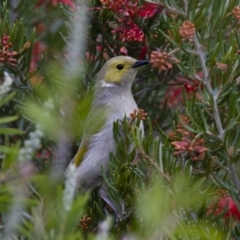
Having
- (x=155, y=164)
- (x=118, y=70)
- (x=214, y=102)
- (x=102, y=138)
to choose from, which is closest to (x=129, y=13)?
(x=214, y=102)

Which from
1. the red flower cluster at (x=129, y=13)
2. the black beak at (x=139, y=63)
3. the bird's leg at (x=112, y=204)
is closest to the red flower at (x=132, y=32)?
the red flower cluster at (x=129, y=13)

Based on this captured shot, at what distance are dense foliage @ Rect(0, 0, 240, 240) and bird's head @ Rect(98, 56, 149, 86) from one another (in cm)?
6

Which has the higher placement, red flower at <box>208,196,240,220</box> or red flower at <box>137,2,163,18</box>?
red flower at <box>137,2,163,18</box>

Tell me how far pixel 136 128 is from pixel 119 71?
6.38 feet

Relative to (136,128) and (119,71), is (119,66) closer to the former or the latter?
(119,71)

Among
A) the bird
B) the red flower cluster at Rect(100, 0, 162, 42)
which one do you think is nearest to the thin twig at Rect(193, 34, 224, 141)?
the red flower cluster at Rect(100, 0, 162, 42)

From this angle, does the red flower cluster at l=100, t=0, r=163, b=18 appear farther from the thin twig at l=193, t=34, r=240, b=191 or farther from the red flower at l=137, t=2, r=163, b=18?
the thin twig at l=193, t=34, r=240, b=191

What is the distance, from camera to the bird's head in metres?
4.01

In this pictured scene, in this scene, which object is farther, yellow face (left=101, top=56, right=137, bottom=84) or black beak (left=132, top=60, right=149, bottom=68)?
yellow face (left=101, top=56, right=137, bottom=84)

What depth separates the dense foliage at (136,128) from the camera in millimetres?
1529

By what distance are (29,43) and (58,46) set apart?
959 millimetres

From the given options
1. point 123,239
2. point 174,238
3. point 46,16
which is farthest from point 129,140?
point 46,16

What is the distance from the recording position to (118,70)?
4551 mm

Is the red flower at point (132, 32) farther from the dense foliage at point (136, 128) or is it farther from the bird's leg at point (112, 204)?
the bird's leg at point (112, 204)
